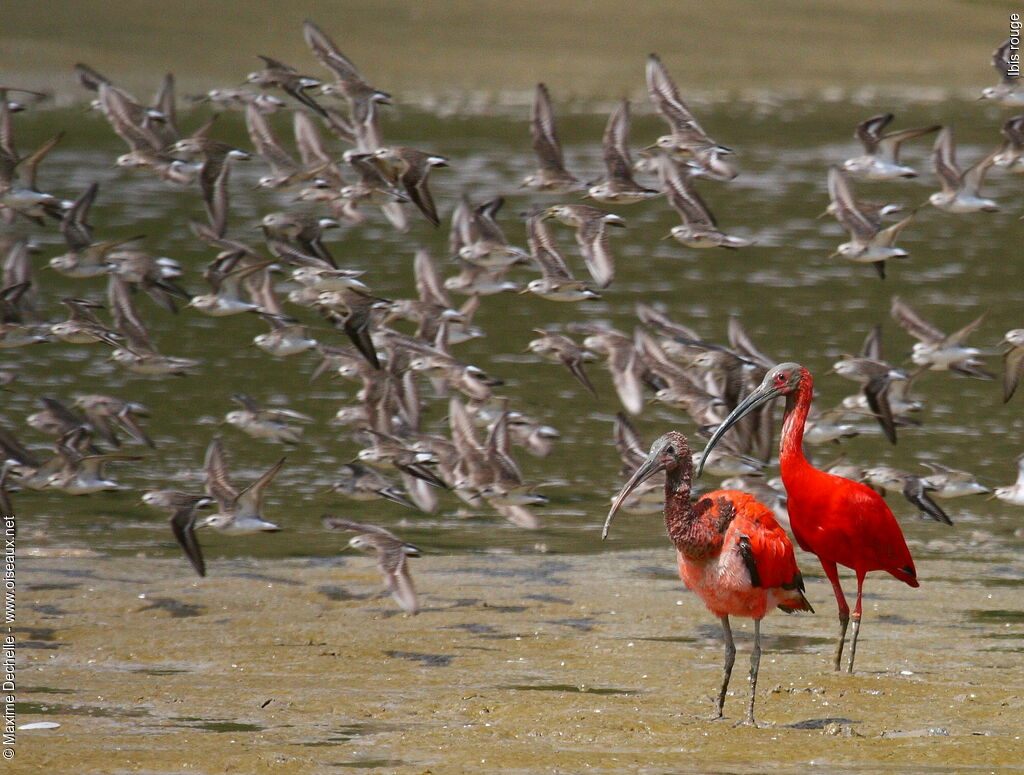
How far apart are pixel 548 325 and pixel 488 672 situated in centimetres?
1326

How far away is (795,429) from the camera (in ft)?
38.1

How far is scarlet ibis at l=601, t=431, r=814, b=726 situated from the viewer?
34.0 ft

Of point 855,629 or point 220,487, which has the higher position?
point 855,629

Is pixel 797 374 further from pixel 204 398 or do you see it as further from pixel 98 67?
pixel 98 67

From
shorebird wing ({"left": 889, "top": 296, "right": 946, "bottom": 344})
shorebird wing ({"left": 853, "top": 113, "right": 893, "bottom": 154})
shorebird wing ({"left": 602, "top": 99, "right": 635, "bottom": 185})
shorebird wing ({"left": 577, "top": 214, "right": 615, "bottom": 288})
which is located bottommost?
shorebird wing ({"left": 889, "top": 296, "right": 946, "bottom": 344})

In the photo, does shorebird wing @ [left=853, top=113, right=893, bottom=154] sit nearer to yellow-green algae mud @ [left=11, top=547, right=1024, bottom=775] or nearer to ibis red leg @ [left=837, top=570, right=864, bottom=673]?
yellow-green algae mud @ [left=11, top=547, right=1024, bottom=775]

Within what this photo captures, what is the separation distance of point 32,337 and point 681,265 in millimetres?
16107

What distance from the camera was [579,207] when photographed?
16.6 metres

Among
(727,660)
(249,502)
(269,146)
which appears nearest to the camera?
(727,660)

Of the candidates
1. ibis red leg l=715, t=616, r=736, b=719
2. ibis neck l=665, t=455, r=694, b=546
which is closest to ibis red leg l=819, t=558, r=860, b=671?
ibis red leg l=715, t=616, r=736, b=719

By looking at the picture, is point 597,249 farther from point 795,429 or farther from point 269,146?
point 795,429

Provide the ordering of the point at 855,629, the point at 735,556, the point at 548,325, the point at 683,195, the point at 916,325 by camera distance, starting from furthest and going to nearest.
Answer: the point at 548,325 < the point at 916,325 < the point at 683,195 < the point at 855,629 < the point at 735,556

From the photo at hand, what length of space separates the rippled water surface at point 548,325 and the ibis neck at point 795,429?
4.20 m

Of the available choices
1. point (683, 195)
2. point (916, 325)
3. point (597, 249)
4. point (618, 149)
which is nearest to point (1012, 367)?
point (916, 325)
